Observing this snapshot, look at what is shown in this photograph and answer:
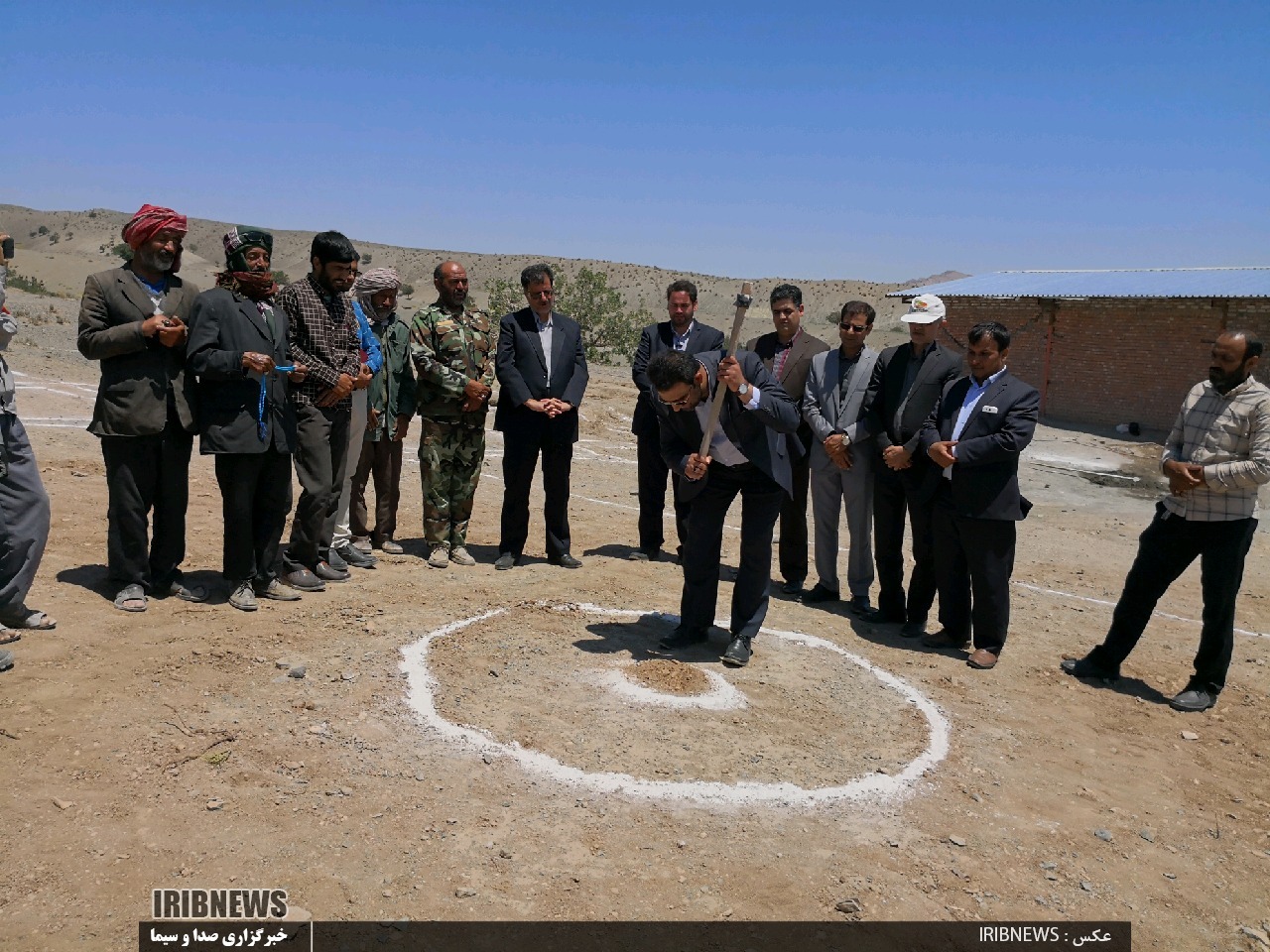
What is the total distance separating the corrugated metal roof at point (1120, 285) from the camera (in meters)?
18.5

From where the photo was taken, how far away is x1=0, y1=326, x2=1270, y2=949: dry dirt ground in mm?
3400

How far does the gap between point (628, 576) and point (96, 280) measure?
156 inches

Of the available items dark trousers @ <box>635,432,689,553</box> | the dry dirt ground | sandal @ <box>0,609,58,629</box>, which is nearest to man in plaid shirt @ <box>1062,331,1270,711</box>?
the dry dirt ground

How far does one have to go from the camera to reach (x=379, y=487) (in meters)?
7.38

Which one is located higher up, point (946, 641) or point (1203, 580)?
point (1203, 580)

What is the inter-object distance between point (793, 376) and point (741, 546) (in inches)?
70.0

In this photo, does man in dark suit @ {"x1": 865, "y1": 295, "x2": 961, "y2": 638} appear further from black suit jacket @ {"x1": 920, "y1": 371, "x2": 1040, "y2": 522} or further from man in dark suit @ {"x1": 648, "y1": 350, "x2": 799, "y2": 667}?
man in dark suit @ {"x1": 648, "y1": 350, "x2": 799, "y2": 667}

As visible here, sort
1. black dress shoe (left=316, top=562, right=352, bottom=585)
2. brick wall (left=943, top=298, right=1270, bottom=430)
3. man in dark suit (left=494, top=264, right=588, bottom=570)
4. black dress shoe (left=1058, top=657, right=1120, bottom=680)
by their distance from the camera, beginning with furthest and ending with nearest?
brick wall (left=943, top=298, right=1270, bottom=430)
man in dark suit (left=494, top=264, right=588, bottom=570)
black dress shoe (left=316, top=562, right=352, bottom=585)
black dress shoe (left=1058, top=657, right=1120, bottom=680)

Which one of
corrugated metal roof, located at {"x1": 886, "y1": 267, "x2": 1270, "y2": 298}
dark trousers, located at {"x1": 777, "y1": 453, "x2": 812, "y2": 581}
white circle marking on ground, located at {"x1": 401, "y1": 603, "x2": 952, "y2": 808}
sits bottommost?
white circle marking on ground, located at {"x1": 401, "y1": 603, "x2": 952, "y2": 808}

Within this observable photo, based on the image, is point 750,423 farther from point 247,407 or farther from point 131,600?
point 131,600

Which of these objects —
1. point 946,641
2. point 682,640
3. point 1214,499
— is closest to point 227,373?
point 682,640

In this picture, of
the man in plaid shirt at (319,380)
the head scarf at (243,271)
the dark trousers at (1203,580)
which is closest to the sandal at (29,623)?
the man in plaid shirt at (319,380)

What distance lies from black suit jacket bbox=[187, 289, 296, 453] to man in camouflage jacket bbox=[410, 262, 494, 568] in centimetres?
149

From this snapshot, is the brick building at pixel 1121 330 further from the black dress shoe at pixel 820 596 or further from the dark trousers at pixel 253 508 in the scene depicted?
the dark trousers at pixel 253 508
